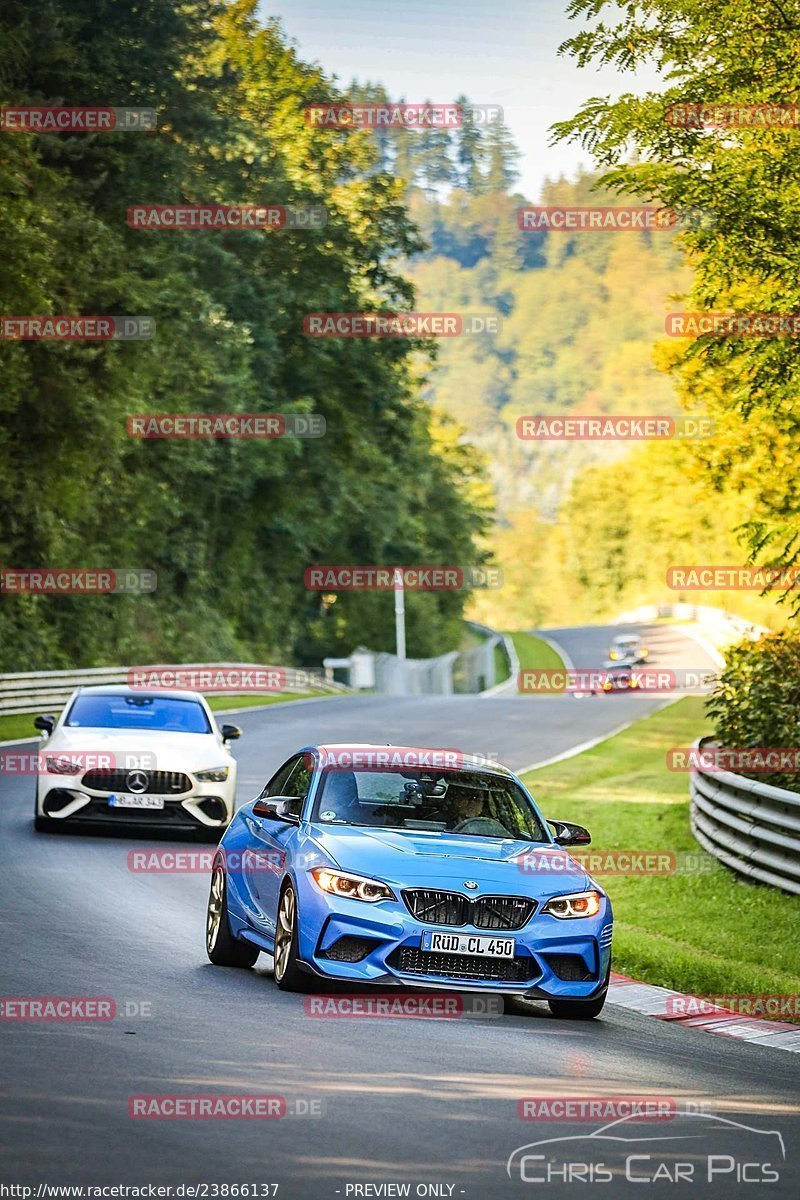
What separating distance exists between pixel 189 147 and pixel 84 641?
1549 centimetres

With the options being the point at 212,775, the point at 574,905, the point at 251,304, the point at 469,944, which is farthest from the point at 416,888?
the point at 251,304

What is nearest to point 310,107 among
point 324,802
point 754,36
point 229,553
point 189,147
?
point 189,147

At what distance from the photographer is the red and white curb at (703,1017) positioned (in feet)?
34.2

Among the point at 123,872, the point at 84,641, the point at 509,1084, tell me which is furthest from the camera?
the point at 84,641

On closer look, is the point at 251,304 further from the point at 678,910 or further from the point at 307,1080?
the point at 307,1080

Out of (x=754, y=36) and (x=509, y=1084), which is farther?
(x=754, y=36)

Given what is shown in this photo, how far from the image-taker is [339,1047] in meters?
8.72

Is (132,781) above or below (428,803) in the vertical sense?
below

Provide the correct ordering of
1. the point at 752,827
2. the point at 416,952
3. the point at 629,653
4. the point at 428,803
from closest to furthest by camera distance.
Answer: the point at 416,952 < the point at 428,803 < the point at 752,827 < the point at 629,653

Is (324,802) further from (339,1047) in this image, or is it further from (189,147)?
(189,147)

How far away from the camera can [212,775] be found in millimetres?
18781

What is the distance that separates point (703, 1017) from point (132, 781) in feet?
28.3

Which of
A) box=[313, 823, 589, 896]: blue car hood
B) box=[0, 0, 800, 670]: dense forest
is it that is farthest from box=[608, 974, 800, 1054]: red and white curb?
box=[0, 0, 800, 670]: dense forest

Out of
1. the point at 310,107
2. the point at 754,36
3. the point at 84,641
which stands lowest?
the point at 84,641
